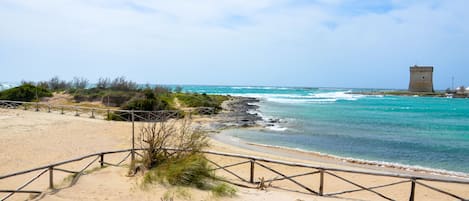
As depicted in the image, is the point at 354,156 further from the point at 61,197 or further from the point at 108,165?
the point at 61,197

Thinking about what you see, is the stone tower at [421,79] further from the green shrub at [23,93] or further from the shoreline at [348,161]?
the shoreline at [348,161]

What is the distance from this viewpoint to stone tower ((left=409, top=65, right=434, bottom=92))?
110 meters

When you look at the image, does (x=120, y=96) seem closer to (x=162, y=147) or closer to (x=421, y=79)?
(x=162, y=147)

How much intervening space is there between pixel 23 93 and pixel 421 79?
109 meters

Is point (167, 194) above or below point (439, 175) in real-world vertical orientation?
above

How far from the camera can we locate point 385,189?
11.6 metres

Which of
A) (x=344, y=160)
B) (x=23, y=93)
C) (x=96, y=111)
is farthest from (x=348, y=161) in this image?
(x=23, y=93)

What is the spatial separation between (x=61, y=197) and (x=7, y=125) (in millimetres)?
15499

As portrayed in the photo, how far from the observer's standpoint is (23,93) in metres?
39.1

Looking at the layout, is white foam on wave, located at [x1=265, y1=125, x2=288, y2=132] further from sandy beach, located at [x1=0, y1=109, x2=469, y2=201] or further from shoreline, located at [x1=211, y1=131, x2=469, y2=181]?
sandy beach, located at [x1=0, y1=109, x2=469, y2=201]

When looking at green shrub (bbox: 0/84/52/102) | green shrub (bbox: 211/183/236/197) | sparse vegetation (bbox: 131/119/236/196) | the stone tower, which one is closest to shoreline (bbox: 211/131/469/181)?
green shrub (bbox: 211/183/236/197)

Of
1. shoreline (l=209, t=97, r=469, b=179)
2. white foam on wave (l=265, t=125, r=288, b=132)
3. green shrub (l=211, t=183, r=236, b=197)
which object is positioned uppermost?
green shrub (l=211, t=183, r=236, b=197)

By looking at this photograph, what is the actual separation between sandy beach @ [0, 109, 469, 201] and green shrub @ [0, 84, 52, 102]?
650 inches

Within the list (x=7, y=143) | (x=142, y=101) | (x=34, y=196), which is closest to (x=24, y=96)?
(x=142, y=101)
